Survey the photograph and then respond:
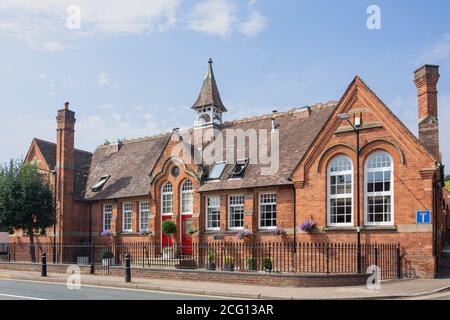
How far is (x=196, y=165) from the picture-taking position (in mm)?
30406

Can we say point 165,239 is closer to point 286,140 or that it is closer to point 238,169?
point 238,169

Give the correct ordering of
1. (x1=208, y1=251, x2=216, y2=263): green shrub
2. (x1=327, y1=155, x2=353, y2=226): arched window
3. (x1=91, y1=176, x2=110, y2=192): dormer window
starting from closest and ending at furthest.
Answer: (x1=208, y1=251, x2=216, y2=263): green shrub → (x1=327, y1=155, x2=353, y2=226): arched window → (x1=91, y1=176, x2=110, y2=192): dormer window

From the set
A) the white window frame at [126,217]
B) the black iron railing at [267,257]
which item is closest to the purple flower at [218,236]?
the black iron railing at [267,257]

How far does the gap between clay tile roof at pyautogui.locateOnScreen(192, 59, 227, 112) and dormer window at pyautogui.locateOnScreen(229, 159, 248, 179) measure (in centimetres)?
598

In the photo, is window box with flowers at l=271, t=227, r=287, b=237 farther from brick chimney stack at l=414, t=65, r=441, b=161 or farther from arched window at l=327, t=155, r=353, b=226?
brick chimney stack at l=414, t=65, r=441, b=161

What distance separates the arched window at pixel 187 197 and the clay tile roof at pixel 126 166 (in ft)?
8.41

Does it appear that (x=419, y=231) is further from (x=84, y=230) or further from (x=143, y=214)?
(x=84, y=230)

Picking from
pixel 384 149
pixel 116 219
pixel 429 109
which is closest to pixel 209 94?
pixel 116 219

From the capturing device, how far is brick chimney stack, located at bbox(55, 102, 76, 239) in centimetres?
3459

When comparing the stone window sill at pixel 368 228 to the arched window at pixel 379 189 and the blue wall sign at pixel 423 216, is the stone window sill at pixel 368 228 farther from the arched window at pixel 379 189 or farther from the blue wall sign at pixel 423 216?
the blue wall sign at pixel 423 216

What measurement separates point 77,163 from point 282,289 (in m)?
25.0

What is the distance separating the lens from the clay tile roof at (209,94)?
1352 inches

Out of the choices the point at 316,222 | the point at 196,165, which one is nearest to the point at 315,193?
the point at 316,222

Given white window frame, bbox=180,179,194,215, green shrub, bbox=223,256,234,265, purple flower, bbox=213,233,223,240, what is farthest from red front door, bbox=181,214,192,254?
green shrub, bbox=223,256,234,265
